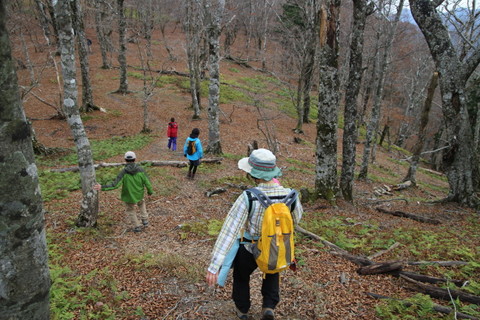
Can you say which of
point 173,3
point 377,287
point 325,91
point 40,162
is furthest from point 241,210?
point 173,3

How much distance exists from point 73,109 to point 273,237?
17.6 ft

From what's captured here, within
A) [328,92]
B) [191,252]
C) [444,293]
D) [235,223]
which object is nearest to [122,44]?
[328,92]

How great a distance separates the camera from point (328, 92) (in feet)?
27.0

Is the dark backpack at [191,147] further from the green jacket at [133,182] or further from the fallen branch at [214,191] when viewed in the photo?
the green jacket at [133,182]

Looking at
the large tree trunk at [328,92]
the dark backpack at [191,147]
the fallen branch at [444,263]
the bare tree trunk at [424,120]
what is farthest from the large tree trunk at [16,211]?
the bare tree trunk at [424,120]

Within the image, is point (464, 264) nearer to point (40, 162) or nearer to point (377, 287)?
point (377, 287)

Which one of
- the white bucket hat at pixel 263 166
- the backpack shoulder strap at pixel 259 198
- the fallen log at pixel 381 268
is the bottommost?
the fallen log at pixel 381 268

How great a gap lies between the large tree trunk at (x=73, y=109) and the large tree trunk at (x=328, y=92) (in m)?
5.88

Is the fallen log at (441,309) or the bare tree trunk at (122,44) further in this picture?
A: the bare tree trunk at (122,44)

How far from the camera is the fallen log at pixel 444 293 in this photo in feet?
12.7

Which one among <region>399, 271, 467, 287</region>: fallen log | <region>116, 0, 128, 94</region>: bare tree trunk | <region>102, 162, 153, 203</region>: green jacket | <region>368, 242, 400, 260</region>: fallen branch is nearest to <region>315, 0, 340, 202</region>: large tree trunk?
<region>368, 242, 400, 260</region>: fallen branch

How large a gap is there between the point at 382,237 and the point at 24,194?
6.30 m

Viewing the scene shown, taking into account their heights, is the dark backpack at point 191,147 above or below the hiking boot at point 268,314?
below

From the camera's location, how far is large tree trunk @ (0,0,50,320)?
6.15 feet
